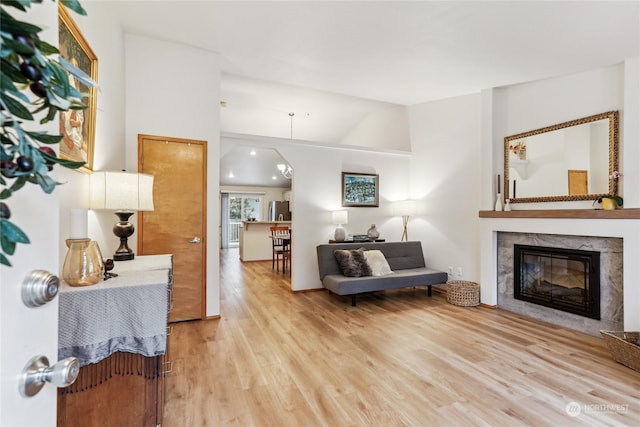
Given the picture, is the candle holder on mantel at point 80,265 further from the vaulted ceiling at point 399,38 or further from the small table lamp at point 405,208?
the small table lamp at point 405,208

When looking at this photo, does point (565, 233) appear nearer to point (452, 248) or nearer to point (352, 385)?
point (452, 248)

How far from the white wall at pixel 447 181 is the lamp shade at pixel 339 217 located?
4.64 ft

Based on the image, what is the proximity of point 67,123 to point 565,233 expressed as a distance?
438 centimetres

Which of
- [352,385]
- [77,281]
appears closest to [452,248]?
[352,385]

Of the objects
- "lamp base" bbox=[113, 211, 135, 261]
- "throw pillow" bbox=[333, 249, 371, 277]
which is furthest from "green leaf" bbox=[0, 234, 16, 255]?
"throw pillow" bbox=[333, 249, 371, 277]

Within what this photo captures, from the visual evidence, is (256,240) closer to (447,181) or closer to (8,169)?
(447,181)

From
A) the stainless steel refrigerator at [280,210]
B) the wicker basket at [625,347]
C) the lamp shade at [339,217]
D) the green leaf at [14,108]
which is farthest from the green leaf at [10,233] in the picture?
the stainless steel refrigerator at [280,210]

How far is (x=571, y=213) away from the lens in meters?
3.15

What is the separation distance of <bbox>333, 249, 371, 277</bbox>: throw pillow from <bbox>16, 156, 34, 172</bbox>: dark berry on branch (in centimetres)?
387

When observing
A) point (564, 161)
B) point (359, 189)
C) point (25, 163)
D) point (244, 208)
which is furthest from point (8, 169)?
point (244, 208)

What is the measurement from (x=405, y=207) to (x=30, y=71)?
5.19 meters

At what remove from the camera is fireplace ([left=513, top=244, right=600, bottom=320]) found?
3.08 m

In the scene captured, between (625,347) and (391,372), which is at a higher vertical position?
(625,347)

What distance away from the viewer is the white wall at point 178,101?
10.4ft
